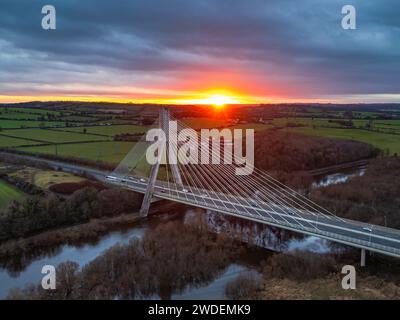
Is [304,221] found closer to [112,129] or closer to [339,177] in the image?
[339,177]

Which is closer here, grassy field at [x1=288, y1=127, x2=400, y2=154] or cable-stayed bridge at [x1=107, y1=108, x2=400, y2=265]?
cable-stayed bridge at [x1=107, y1=108, x2=400, y2=265]

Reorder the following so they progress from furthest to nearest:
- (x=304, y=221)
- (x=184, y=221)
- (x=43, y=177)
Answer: (x=43, y=177) < (x=184, y=221) < (x=304, y=221)

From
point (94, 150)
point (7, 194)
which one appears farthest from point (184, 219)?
point (94, 150)

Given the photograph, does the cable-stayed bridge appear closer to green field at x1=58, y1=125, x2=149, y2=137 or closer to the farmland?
the farmland

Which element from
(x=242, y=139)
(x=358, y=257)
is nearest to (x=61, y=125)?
(x=242, y=139)

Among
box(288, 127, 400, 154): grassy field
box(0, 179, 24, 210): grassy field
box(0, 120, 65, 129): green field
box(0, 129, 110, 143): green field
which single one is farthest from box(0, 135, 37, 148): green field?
box(288, 127, 400, 154): grassy field

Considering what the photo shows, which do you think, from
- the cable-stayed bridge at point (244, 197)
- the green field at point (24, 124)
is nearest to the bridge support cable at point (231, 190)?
the cable-stayed bridge at point (244, 197)
